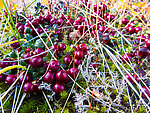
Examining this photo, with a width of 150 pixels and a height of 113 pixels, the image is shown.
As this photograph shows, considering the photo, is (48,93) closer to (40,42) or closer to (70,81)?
(70,81)

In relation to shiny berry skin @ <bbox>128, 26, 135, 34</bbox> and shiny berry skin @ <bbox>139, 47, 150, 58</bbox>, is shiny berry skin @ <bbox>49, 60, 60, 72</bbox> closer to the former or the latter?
shiny berry skin @ <bbox>139, 47, 150, 58</bbox>

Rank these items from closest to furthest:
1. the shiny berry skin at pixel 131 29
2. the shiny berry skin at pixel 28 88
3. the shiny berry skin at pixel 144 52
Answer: the shiny berry skin at pixel 28 88
the shiny berry skin at pixel 144 52
the shiny berry skin at pixel 131 29

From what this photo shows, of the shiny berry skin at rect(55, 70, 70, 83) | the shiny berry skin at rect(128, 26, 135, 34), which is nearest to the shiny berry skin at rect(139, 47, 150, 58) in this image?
the shiny berry skin at rect(128, 26, 135, 34)

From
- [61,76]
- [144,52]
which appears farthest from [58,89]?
[144,52]

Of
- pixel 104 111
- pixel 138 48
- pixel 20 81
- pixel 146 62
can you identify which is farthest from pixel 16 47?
pixel 146 62

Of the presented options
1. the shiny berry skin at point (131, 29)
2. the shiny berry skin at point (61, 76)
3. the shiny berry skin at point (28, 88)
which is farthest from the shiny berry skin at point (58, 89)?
the shiny berry skin at point (131, 29)

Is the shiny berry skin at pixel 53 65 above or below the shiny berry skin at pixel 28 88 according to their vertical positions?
above

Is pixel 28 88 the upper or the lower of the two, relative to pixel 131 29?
lower

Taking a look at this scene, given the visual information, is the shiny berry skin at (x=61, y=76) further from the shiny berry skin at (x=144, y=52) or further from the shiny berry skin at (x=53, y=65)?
the shiny berry skin at (x=144, y=52)

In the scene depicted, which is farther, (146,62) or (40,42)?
(146,62)

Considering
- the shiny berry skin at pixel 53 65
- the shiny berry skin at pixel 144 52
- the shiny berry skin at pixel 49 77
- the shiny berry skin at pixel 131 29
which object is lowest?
the shiny berry skin at pixel 49 77

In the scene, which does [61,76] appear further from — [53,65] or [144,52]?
[144,52]
